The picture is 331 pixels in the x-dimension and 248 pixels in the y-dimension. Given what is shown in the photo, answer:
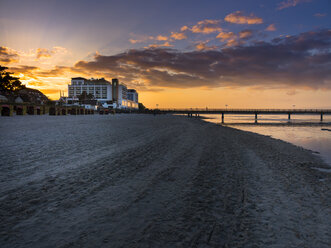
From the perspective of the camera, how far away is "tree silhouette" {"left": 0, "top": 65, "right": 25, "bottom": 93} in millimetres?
60656

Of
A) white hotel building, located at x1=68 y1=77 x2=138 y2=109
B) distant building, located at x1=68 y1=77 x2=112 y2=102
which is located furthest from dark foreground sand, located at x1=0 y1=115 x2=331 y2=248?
distant building, located at x1=68 y1=77 x2=112 y2=102

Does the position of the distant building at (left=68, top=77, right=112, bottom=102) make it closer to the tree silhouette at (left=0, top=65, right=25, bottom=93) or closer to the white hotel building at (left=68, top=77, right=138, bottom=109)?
the white hotel building at (left=68, top=77, right=138, bottom=109)

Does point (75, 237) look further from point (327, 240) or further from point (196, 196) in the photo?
point (327, 240)

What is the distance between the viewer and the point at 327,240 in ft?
9.65

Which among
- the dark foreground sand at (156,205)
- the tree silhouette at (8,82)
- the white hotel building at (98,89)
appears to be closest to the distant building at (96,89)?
the white hotel building at (98,89)

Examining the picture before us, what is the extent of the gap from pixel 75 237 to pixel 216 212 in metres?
2.37

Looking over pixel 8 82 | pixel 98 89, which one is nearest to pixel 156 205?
pixel 8 82

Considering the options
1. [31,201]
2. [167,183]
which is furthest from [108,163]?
[31,201]

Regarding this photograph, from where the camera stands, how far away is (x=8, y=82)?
6138 cm

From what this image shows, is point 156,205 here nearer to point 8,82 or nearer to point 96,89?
point 8,82

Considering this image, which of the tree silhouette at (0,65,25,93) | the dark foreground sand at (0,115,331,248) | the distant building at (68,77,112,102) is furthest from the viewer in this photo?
the distant building at (68,77,112,102)

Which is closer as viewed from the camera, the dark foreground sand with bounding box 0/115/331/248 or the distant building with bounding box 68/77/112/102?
the dark foreground sand with bounding box 0/115/331/248

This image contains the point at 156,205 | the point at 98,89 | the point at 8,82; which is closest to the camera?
the point at 156,205

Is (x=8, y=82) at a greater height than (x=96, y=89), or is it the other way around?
(x=96, y=89)
